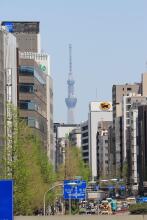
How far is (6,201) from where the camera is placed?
23.3 meters

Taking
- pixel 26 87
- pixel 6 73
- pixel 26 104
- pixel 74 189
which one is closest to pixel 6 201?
pixel 74 189

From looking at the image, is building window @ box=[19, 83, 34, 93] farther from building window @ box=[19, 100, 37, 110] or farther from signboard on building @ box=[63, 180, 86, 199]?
signboard on building @ box=[63, 180, 86, 199]

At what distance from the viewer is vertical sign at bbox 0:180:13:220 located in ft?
76.1

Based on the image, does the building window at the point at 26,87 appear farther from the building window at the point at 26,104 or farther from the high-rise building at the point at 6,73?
the high-rise building at the point at 6,73

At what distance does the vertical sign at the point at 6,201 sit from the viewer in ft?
76.1

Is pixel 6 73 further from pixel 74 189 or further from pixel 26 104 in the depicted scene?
pixel 26 104

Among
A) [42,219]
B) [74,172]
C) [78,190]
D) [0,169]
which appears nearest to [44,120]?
[74,172]

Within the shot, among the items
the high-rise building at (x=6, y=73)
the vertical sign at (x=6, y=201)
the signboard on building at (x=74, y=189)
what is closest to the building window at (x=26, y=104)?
the high-rise building at (x=6, y=73)

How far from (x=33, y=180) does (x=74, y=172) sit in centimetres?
7919

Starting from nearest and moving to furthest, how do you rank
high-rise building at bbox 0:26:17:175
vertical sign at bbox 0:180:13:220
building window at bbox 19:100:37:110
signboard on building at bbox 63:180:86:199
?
1. vertical sign at bbox 0:180:13:220
2. signboard on building at bbox 63:180:86:199
3. high-rise building at bbox 0:26:17:175
4. building window at bbox 19:100:37:110

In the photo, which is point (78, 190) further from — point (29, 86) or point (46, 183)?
point (29, 86)

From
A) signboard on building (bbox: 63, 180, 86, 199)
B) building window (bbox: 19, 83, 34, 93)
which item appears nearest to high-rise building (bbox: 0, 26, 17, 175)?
signboard on building (bbox: 63, 180, 86, 199)

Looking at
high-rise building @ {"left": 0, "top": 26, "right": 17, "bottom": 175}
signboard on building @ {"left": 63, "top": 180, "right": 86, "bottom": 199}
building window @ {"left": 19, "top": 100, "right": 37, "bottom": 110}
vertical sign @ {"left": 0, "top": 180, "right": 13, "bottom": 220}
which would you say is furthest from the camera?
building window @ {"left": 19, "top": 100, "right": 37, "bottom": 110}

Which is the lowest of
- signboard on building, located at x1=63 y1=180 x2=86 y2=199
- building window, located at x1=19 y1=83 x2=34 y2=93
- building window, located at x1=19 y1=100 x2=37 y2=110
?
signboard on building, located at x1=63 y1=180 x2=86 y2=199
